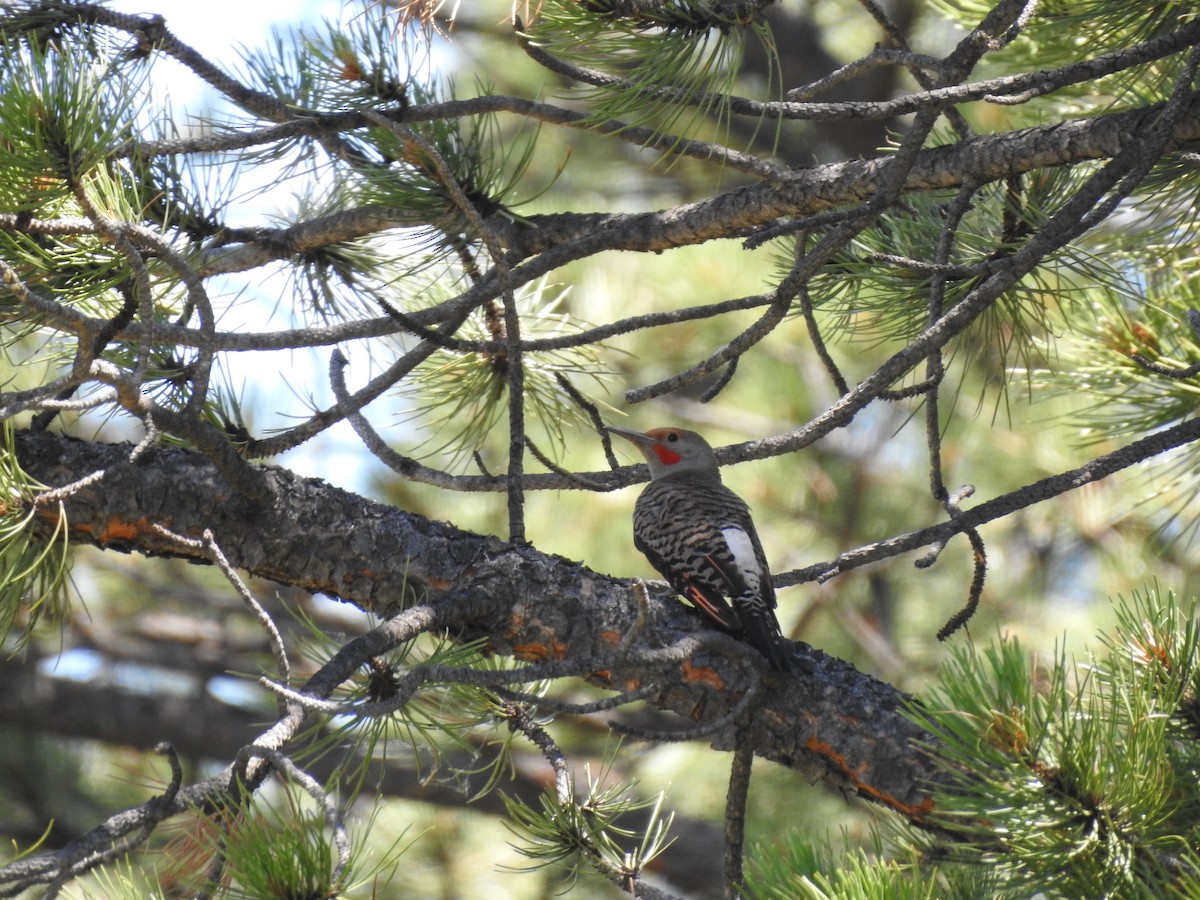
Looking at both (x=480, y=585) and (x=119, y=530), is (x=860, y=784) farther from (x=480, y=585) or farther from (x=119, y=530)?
(x=119, y=530)

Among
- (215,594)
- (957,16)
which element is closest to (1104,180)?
(957,16)

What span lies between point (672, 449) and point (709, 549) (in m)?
0.97

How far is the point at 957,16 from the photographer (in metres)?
2.53

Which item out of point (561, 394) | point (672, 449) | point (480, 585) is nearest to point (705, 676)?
point (480, 585)

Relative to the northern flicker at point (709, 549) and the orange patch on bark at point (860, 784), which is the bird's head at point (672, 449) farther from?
the orange patch on bark at point (860, 784)

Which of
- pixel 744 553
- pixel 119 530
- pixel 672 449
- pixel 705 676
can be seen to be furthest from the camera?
pixel 672 449

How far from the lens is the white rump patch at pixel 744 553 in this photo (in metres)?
2.43

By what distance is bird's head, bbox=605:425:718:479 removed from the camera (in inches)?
135

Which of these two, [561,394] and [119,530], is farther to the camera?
[561,394]

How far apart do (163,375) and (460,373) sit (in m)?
0.79

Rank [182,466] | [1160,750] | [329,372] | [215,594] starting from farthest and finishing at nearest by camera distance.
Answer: [215,594] < [329,372] < [182,466] < [1160,750]

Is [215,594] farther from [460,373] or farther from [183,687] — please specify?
[460,373]

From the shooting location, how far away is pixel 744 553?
2562mm

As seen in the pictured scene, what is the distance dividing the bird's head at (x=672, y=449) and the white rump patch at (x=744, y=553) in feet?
2.37
